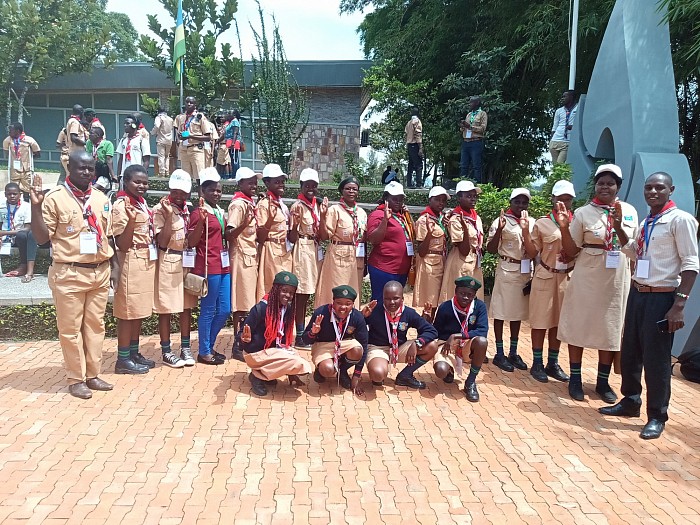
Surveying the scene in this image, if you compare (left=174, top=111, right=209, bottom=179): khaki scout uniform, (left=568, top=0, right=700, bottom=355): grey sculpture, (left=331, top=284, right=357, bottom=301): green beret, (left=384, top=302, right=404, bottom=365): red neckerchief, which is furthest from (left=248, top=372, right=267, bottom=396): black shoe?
(left=174, top=111, right=209, bottom=179): khaki scout uniform

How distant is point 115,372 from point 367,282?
418 cm

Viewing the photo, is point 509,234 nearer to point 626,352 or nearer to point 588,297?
point 588,297

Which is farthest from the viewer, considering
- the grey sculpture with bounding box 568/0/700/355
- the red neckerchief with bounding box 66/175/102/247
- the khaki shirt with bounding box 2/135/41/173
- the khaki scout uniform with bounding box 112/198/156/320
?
the khaki shirt with bounding box 2/135/41/173

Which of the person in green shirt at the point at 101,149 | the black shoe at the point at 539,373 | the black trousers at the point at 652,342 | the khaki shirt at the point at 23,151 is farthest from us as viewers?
the khaki shirt at the point at 23,151

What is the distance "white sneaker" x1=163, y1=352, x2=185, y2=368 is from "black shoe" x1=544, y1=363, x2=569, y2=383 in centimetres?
373

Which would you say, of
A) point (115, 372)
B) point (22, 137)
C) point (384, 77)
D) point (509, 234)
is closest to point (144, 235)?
point (115, 372)

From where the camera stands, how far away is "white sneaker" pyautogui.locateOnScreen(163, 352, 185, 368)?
240 inches

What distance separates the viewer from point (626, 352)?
16.4 ft

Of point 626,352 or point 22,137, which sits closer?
point 626,352

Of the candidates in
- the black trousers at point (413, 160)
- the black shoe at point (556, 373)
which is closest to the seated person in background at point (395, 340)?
the black shoe at point (556, 373)

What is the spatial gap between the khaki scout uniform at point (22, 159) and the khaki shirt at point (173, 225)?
7974 mm

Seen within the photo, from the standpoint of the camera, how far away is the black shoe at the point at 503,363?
6.30 m

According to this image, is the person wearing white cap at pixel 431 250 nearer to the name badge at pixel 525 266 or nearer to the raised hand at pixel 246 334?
the name badge at pixel 525 266

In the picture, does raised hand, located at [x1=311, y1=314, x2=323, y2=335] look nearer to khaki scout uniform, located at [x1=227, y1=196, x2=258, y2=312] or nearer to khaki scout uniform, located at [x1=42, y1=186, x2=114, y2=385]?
khaki scout uniform, located at [x1=227, y1=196, x2=258, y2=312]
